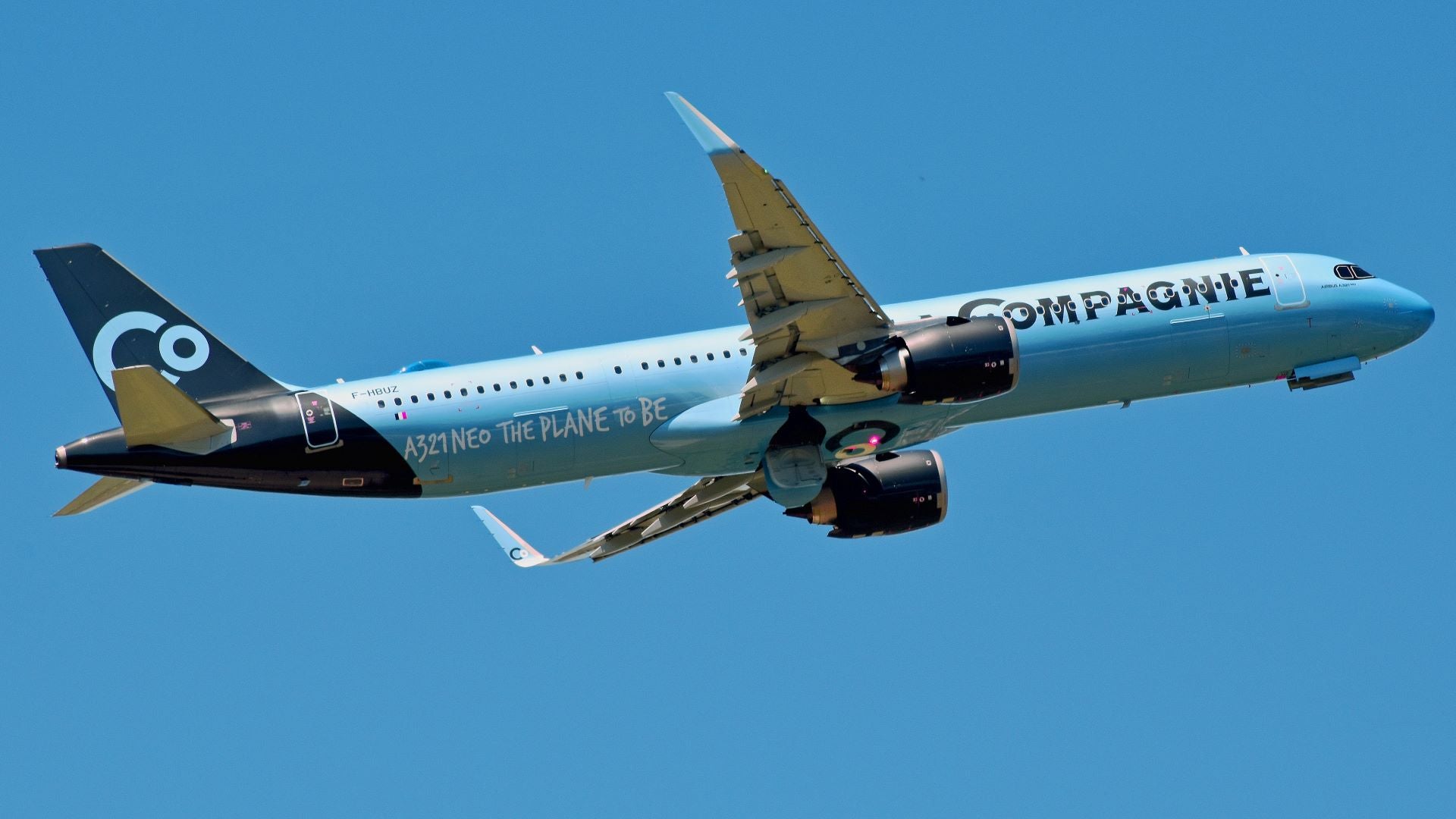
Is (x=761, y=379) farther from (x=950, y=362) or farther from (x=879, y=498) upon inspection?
(x=879, y=498)

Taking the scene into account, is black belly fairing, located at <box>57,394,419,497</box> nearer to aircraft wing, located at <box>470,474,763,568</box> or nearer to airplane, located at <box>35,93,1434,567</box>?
airplane, located at <box>35,93,1434,567</box>

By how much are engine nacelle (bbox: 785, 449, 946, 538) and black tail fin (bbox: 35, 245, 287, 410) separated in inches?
556

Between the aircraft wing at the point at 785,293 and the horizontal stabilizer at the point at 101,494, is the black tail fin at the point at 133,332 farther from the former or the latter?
the aircraft wing at the point at 785,293

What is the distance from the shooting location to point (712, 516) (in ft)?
173

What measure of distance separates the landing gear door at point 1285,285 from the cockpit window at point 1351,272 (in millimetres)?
1413

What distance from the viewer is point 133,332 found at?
1665 inches

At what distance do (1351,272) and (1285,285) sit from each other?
236 centimetres

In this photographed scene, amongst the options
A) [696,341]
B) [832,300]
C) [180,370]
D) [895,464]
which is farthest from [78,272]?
[895,464]

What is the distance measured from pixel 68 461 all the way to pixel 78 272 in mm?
4583

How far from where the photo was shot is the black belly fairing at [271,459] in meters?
40.1

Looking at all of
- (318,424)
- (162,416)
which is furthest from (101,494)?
(318,424)

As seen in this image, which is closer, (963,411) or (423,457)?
(423,457)

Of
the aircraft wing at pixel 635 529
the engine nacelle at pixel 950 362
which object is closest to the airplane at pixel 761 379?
the engine nacelle at pixel 950 362

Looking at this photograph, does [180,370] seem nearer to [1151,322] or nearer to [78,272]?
[78,272]
